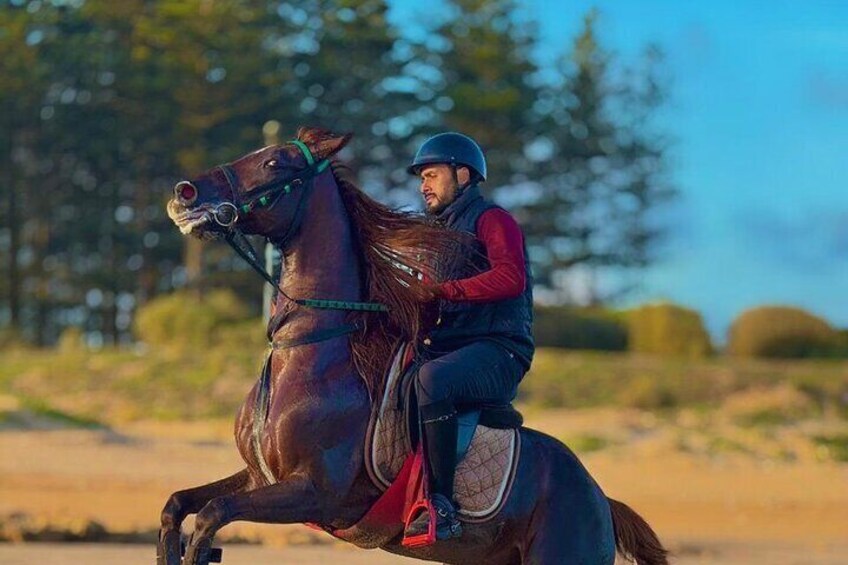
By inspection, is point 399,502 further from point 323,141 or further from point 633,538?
point 323,141

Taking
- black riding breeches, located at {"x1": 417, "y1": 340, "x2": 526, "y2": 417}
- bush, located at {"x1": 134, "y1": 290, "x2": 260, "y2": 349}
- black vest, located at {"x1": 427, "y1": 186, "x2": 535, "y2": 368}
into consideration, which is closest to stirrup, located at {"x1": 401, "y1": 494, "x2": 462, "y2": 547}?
black riding breeches, located at {"x1": 417, "y1": 340, "x2": 526, "y2": 417}

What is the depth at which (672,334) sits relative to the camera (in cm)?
3866

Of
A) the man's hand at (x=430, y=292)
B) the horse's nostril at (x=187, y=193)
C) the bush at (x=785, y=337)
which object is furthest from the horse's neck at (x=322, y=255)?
the bush at (x=785, y=337)

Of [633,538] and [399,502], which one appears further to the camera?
[633,538]

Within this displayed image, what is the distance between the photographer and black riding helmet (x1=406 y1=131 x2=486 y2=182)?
8008mm

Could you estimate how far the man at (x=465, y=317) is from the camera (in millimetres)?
7617

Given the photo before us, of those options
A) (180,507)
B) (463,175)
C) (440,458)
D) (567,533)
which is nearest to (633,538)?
(567,533)

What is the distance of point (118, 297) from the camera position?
47844 millimetres

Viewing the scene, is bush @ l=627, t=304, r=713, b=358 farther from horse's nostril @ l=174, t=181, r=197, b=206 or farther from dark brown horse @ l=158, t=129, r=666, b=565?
horse's nostril @ l=174, t=181, r=197, b=206

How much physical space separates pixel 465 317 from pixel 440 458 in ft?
2.41

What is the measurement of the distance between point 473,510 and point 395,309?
102cm

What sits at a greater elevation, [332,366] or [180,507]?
[332,366]

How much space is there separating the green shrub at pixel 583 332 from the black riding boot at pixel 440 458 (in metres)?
31.5

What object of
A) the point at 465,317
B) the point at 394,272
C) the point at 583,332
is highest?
the point at 583,332
